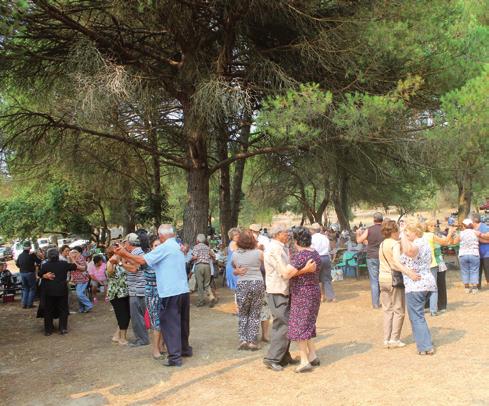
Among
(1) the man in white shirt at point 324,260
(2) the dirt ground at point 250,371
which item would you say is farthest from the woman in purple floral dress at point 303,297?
(1) the man in white shirt at point 324,260

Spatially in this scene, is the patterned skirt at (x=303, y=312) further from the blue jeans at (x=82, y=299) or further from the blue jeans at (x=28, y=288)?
the blue jeans at (x=28, y=288)

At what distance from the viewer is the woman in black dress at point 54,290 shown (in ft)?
28.7

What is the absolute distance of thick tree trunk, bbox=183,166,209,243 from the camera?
1277cm

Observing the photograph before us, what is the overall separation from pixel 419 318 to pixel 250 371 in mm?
2099

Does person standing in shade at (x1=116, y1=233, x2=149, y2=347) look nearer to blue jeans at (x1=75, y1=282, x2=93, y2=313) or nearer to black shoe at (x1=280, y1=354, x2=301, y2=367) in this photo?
black shoe at (x1=280, y1=354, x2=301, y2=367)

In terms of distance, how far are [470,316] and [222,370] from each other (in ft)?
14.6

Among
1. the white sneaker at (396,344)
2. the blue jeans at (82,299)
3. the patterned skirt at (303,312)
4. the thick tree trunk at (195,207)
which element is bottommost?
the white sneaker at (396,344)

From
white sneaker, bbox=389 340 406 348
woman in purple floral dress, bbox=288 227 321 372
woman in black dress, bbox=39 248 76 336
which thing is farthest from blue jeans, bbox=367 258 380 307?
woman in black dress, bbox=39 248 76 336

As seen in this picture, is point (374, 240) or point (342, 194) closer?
point (374, 240)

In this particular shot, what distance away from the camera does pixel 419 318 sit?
6105 mm

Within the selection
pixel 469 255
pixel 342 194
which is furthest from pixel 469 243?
pixel 342 194

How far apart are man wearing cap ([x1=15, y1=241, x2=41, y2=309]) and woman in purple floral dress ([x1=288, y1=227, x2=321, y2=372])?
8213mm

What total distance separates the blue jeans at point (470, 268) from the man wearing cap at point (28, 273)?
9.47m

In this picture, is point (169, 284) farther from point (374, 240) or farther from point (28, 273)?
point (28, 273)
